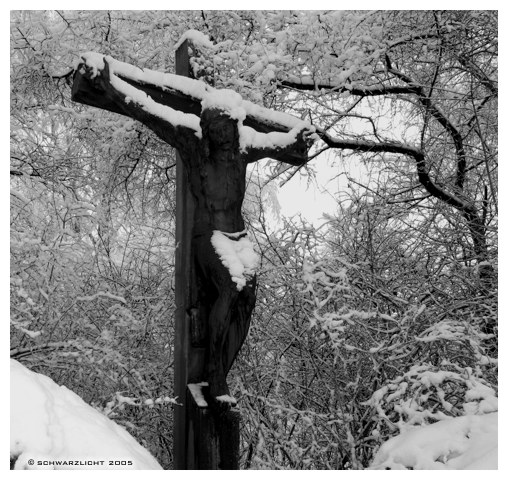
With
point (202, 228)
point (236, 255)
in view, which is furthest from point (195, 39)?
point (236, 255)

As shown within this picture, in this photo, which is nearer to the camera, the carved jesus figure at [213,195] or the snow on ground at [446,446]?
the snow on ground at [446,446]

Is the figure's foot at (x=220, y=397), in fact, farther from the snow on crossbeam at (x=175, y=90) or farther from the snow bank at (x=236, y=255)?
the snow on crossbeam at (x=175, y=90)

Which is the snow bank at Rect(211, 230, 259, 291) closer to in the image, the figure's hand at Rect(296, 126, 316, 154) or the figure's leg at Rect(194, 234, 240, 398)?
the figure's leg at Rect(194, 234, 240, 398)

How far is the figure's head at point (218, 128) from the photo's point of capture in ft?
12.2

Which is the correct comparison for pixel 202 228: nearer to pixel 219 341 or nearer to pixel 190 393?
pixel 219 341

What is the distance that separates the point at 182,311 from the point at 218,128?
89 centimetres

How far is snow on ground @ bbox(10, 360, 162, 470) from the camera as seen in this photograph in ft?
8.44

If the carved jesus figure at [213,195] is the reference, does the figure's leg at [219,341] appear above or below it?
below

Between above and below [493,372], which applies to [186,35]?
above

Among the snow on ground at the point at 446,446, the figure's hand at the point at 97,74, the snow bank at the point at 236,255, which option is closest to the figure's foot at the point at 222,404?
the snow bank at the point at 236,255

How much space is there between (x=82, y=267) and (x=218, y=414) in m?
3.26

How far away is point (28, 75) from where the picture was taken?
655 centimetres

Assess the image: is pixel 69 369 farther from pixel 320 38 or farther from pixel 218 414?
pixel 320 38
